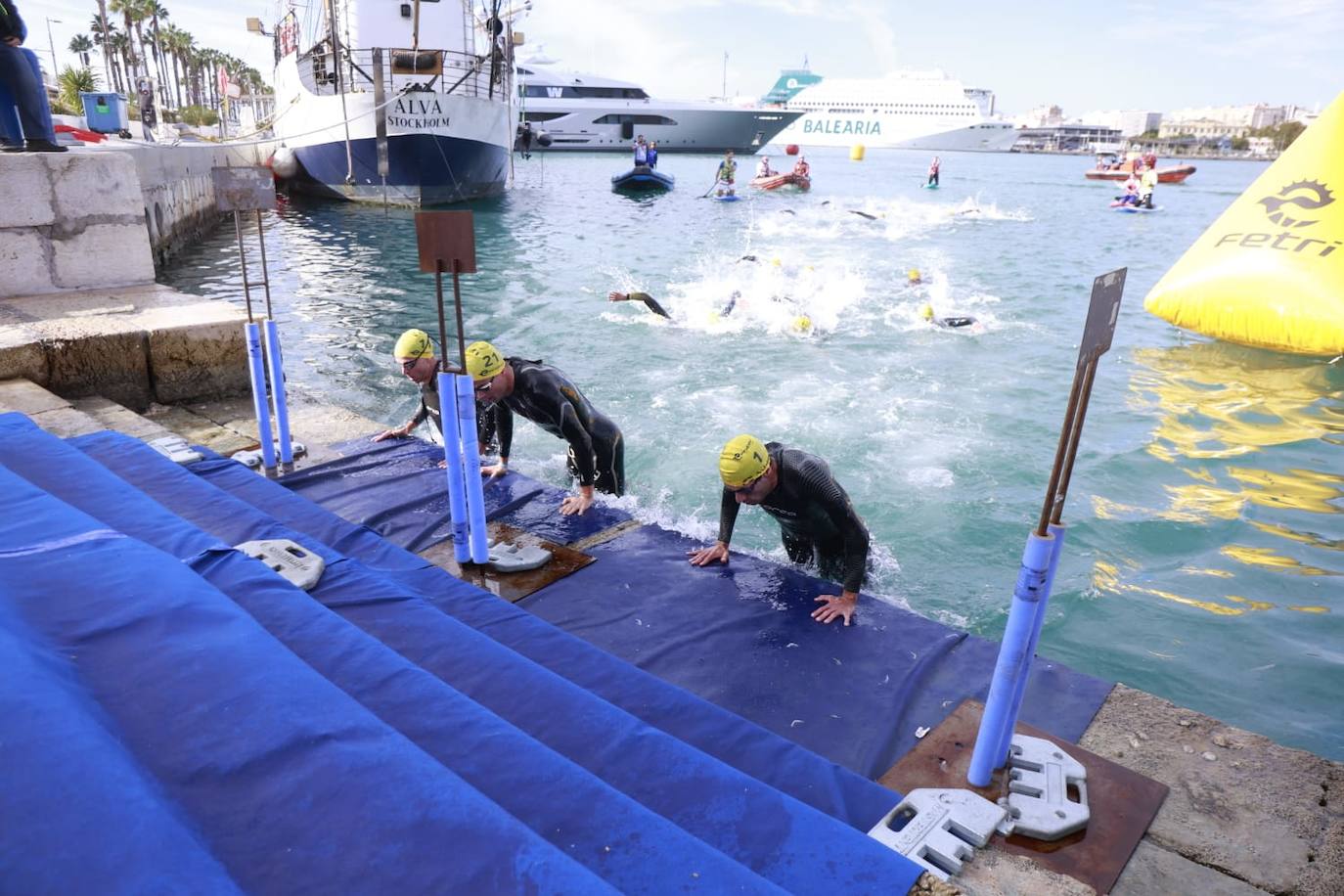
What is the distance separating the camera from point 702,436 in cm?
907

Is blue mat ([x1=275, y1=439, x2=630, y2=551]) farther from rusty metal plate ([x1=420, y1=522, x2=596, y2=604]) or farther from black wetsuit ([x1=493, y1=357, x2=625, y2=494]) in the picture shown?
black wetsuit ([x1=493, y1=357, x2=625, y2=494])

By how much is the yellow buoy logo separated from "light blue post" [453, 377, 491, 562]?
12375mm

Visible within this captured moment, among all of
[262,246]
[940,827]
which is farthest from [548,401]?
[940,827]

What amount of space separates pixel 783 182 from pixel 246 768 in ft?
130

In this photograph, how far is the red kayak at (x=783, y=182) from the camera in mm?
38406

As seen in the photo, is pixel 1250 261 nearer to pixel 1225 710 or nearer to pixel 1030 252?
pixel 1225 710

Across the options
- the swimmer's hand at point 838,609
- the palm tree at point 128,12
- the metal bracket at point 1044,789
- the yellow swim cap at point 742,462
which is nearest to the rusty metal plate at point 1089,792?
the metal bracket at point 1044,789

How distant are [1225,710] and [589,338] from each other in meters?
10.1

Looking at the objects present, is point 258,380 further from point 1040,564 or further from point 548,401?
point 1040,564

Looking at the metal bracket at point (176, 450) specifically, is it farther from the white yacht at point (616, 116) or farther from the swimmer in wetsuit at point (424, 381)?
the white yacht at point (616, 116)

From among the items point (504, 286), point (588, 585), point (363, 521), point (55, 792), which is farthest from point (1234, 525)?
point (504, 286)

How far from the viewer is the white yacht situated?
72188mm

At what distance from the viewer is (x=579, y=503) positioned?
5.39 m

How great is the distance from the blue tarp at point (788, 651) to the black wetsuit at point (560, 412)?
833 mm
